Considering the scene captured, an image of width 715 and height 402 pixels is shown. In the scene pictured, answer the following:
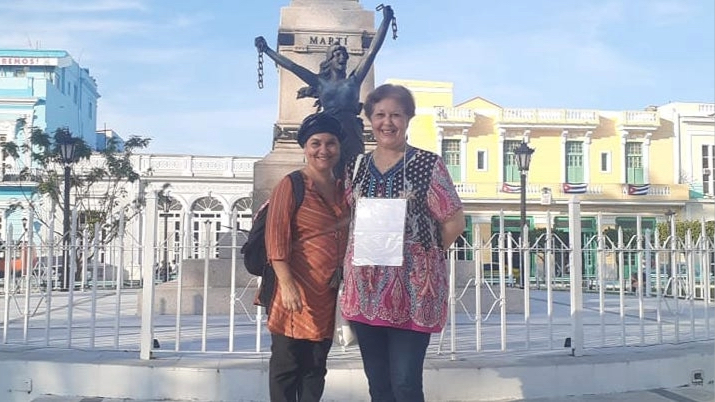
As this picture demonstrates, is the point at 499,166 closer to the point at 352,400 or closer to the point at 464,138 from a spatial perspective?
the point at 464,138

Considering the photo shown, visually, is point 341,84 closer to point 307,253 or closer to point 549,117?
point 307,253

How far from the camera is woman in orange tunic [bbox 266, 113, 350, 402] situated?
313 centimetres

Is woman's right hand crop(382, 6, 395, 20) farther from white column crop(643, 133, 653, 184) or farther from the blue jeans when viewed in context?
white column crop(643, 133, 653, 184)

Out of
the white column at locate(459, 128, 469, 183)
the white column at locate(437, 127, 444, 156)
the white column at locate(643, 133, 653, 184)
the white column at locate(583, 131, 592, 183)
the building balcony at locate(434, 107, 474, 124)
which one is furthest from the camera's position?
the white column at locate(643, 133, 653, 184)

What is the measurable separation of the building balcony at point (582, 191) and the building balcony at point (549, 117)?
3048mm

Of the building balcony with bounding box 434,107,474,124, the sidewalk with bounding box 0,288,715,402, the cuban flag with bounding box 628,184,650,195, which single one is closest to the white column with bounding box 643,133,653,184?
the cuban flag with bounding box 628,184,650,195

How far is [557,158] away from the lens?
122 ft

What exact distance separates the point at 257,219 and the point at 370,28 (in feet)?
27.6

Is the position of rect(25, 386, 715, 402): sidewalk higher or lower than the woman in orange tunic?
lower

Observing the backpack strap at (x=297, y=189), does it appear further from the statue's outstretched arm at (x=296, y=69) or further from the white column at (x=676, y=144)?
the white column at (x=676, y=144)

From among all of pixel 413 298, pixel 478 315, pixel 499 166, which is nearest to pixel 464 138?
pixel 499 166

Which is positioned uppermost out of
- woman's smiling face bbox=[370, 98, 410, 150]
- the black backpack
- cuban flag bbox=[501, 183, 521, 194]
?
cuban flag bbox=[501, 183, 521, 194]

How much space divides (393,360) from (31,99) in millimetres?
36417

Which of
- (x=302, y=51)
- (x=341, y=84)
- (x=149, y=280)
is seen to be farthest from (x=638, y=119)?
(x=149, y=280)
